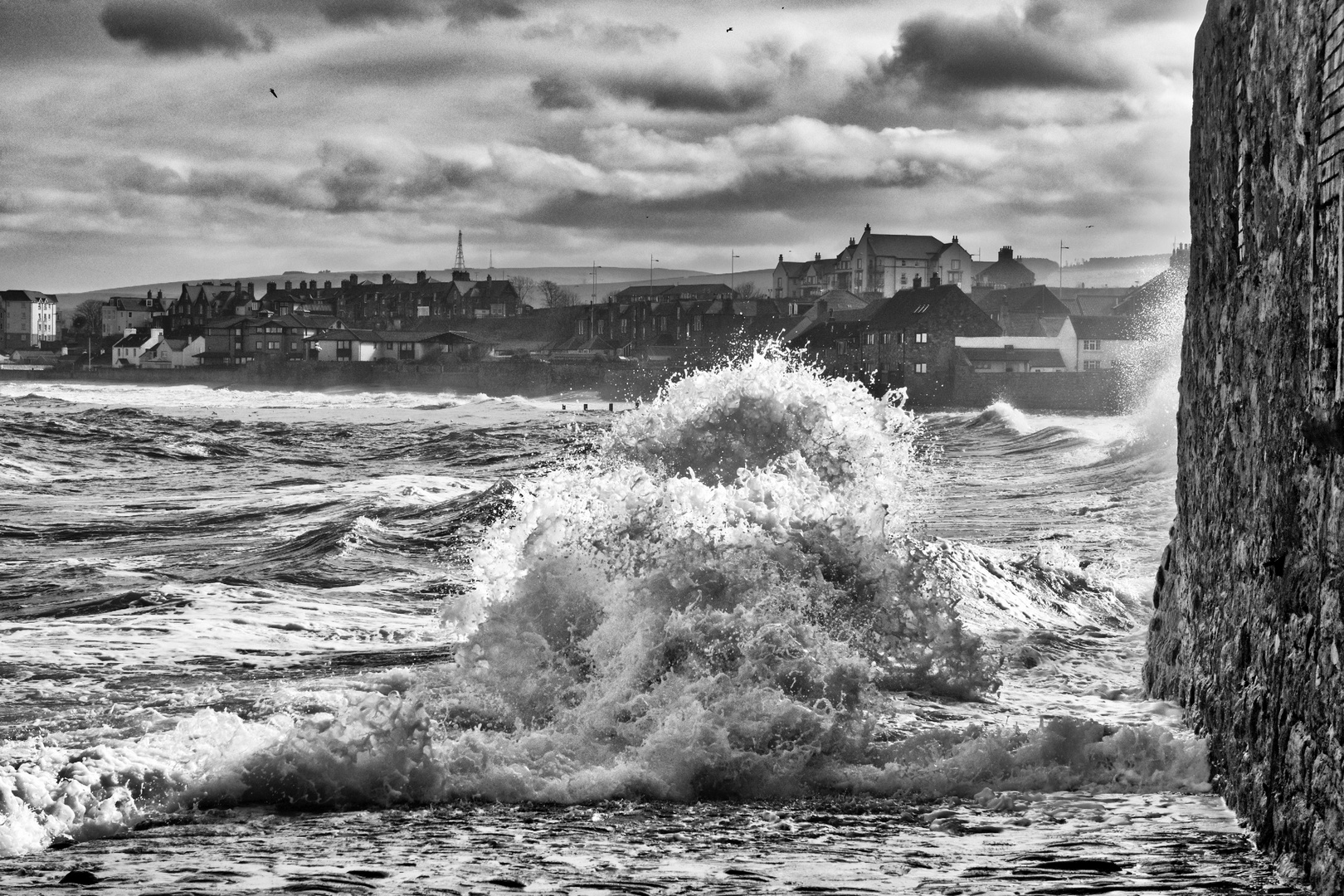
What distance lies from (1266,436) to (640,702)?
3.11m

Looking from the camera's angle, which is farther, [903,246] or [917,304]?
[903,246]

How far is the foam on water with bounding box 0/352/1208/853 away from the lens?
593 cm

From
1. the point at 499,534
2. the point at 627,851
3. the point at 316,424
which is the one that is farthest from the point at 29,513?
the point at 316,424

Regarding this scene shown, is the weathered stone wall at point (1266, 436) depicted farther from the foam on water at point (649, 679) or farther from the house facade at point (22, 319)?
the house facade at point (22, 319)

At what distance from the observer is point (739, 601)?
24.7 ft

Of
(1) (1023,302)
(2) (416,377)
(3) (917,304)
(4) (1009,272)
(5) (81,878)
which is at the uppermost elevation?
(4) (1009,272)

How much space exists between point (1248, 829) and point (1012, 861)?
3.24 ft

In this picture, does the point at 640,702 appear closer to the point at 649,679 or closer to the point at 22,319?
A: the point at 649,679

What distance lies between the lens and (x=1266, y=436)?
533 cm

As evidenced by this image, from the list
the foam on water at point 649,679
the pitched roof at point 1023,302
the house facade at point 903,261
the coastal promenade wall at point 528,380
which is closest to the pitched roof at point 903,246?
the house facade at point 903,261

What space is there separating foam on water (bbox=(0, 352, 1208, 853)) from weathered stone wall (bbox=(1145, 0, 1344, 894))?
2.42 feet

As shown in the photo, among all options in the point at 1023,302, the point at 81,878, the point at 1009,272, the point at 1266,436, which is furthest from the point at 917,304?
the point at 81,878

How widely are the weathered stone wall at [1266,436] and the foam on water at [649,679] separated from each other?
0.74m

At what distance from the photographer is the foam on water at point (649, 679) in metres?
5.93
